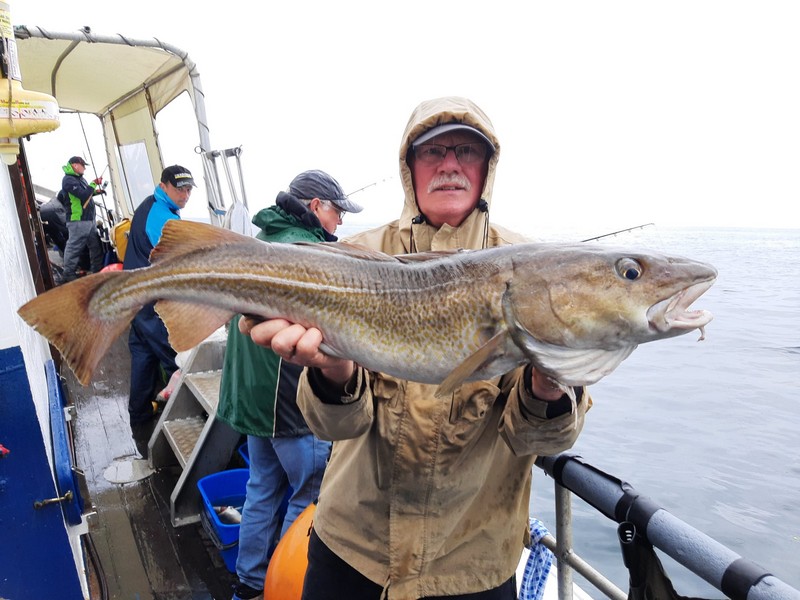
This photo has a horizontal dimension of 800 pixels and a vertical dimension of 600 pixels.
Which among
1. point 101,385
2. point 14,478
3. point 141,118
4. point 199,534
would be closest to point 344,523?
point 14,478

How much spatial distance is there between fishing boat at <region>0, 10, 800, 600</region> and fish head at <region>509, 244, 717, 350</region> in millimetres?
673

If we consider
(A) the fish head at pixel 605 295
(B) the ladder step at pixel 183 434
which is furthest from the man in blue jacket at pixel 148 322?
(A) the fish head at pixel 605 295

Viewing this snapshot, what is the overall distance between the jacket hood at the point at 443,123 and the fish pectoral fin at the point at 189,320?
0.86 metres

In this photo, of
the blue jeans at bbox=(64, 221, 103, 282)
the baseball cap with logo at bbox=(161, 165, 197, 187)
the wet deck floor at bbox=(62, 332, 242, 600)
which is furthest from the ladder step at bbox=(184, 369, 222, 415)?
the blue jeans at bbox=(64, 221, 103, 282)

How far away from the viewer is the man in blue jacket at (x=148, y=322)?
6.35 meters

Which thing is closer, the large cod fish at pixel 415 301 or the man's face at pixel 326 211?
the large cod fish at pixel 415 301

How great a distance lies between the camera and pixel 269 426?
3527mm

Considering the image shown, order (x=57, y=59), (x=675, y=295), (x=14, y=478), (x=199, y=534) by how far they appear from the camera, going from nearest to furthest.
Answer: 1. (x=675, y=295)
2. (x=14, y=478)
3. (x=199, y=534)
4. (x=57, y=59)

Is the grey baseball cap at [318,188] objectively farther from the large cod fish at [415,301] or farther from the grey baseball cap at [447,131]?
the large cod fish at [415,301]

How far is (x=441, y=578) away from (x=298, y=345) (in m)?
1.05

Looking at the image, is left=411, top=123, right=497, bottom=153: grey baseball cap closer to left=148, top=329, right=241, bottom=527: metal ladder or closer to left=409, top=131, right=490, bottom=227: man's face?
left=409, top=131, right=490, bottom=227: man's face

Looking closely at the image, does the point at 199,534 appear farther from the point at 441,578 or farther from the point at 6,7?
the point at 6,7

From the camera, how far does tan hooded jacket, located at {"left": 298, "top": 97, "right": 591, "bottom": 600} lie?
200 cm

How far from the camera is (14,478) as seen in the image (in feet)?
8.86
